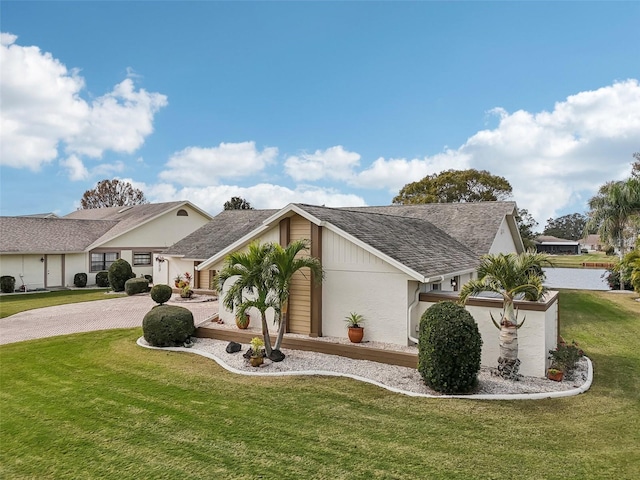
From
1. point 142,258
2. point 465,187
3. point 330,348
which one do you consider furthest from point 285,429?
point 465,187

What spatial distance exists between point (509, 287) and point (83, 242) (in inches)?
1240

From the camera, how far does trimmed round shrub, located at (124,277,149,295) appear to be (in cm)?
2595

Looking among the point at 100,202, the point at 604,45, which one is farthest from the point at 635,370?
the point at 100,202

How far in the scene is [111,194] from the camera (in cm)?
6562

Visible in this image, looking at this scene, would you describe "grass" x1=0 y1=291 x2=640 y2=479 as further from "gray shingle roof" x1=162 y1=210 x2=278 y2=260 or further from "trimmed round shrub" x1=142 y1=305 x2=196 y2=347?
"gray shingle roof" x1=162 y1=210 x2=278 y2=260

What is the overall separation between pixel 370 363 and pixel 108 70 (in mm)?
17219

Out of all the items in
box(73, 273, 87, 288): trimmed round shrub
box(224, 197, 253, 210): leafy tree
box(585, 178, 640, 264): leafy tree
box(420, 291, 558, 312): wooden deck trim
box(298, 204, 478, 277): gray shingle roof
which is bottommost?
box(73, 273, 87, 288): trimmed round shrub

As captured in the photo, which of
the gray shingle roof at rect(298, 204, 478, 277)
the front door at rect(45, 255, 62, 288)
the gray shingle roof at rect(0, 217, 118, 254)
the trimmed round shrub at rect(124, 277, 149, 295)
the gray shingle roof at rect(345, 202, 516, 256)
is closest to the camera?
the gray shingle roof at rect(298, 204, 478, 277)

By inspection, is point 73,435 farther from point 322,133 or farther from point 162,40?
point 322,133

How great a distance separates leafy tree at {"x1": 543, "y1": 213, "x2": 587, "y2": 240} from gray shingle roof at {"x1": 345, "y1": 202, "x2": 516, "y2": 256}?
3787 inches

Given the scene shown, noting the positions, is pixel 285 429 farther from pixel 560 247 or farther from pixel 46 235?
pixel 560 247

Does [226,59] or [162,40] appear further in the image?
[226,59]

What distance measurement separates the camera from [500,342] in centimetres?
998

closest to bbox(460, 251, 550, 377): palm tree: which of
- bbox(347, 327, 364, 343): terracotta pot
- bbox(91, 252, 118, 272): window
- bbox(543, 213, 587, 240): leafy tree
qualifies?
bbox(347, 327, 364, 343): terracotta pot
